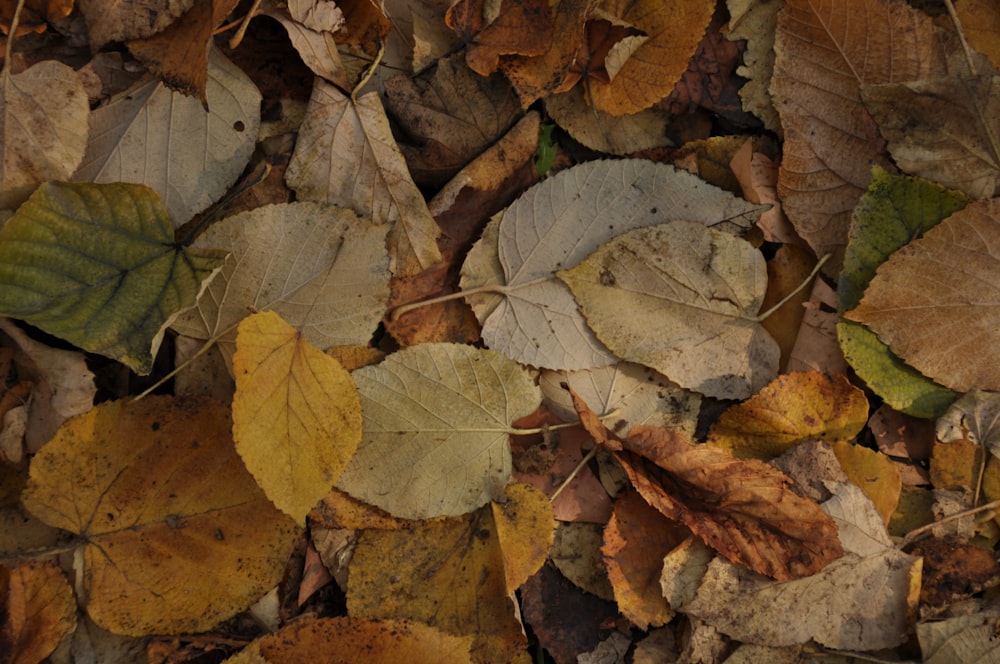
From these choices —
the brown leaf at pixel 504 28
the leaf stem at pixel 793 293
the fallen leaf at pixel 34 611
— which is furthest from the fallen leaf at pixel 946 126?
the fallen leaf at pixel 34 611

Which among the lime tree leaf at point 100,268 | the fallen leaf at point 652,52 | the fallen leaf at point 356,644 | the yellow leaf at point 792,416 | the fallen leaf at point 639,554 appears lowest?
the fallen leaf at point 356,644

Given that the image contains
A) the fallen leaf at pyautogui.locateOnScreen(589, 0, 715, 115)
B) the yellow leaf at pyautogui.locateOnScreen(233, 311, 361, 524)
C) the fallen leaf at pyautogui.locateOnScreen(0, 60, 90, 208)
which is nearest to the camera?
the yellow leaf at pyautogui.locateOnScreen(233, 311, 361, 524)

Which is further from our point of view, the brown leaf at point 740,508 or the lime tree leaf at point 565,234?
the lime tree leaf at point 565,234

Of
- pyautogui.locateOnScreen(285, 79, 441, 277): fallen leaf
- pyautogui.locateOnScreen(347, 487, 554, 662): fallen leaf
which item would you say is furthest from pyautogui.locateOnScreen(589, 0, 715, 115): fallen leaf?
pyautogui.locateOnScreen(347, 487, 554, 662): fallen leaf

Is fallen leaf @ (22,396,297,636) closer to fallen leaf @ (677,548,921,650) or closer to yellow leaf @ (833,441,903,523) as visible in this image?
fallen leaf @ (677,548,921,650)

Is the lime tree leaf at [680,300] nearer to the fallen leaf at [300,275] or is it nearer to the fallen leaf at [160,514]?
the fallen leaf at [300,275]

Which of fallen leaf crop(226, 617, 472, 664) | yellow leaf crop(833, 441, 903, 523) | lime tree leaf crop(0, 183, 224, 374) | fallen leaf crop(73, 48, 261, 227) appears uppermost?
fallen leaf crop(73, 48, 261, 227)

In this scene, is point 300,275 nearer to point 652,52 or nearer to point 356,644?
point 356,644
